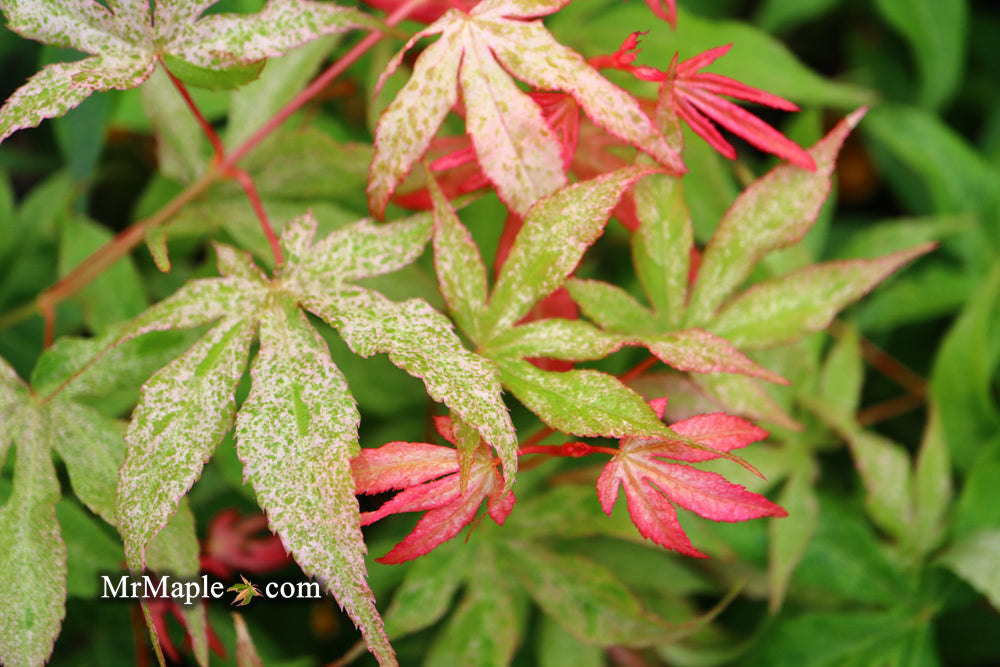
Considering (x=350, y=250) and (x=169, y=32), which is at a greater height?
(x=169, y=32)

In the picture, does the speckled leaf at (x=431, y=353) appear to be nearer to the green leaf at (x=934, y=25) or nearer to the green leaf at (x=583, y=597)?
the green leaf at (x=583, y=597)

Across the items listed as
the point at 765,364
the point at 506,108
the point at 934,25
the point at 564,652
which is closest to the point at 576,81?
the point at 506,108

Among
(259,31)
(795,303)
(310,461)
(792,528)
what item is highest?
(259,31)

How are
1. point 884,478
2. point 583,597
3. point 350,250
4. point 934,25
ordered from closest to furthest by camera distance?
1. point 350,250
2. point 583,597
3. point 884,478
4. point 934,25

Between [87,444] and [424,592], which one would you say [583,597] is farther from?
[87,444]

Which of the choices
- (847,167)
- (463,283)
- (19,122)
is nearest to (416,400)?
(463,283)

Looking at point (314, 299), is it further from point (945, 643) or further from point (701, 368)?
point (945, 643)
